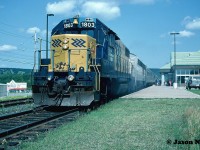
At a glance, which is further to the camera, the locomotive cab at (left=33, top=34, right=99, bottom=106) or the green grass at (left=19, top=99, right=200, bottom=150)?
the locomotive cab at (left=33, top=34, right=99, bottom=106)

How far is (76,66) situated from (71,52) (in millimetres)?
699

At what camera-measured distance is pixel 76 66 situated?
1336cm

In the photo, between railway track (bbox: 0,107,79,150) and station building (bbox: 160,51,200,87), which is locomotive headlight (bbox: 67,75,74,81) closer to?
railway track (bbox: 0,107,79,150)

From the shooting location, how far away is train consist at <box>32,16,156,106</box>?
40.2 feet

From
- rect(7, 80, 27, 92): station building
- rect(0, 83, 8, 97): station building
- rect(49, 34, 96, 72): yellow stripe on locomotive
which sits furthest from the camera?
rect(7, 80, 27, 92): station building

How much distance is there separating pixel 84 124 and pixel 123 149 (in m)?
3.24

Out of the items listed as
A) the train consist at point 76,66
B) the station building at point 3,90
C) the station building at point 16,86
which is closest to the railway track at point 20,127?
the train consist at point 76,66

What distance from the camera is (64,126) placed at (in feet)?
28.5

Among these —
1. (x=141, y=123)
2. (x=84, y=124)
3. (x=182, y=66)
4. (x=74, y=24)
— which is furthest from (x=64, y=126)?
(x=182, y=66)

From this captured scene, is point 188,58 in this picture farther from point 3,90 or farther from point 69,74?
point 69,74

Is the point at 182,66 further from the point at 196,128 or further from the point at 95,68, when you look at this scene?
the point at 196,128

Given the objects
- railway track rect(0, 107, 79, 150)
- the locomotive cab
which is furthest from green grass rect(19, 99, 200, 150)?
the locomotive cab

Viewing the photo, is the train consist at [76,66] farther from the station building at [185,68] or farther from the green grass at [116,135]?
the station building at [185,68]

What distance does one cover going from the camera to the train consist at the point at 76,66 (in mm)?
12266
